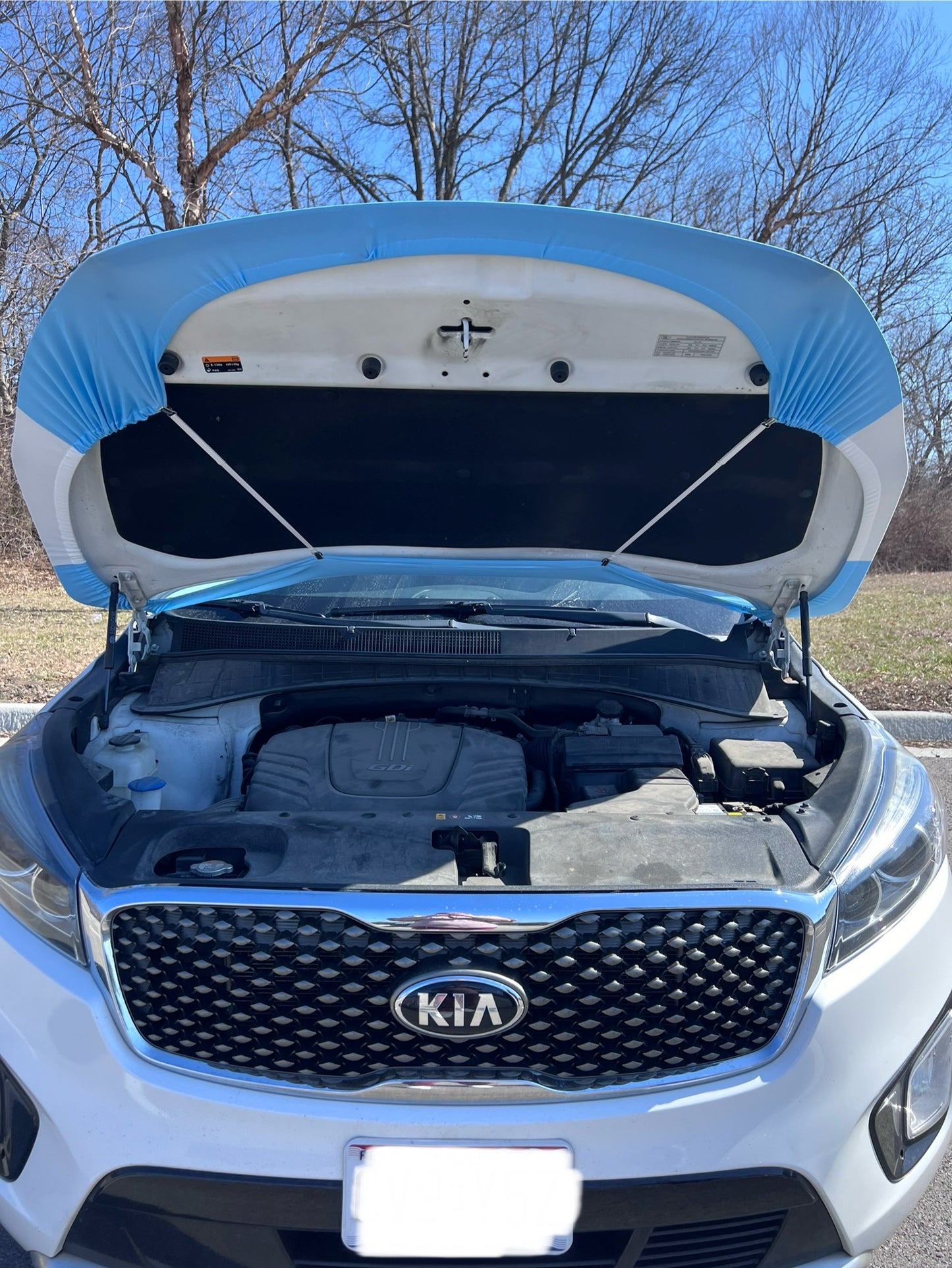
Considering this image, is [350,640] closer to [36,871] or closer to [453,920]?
[36,871]

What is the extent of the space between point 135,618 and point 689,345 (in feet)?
6.33

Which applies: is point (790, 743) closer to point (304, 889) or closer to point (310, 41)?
point (304, 889)

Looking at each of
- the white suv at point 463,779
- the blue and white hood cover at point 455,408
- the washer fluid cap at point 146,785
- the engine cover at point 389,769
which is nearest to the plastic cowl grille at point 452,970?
the white suv at point 463,779

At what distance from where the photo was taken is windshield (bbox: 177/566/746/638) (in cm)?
319

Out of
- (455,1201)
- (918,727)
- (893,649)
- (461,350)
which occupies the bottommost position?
(918,727)

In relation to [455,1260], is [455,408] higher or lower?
higher

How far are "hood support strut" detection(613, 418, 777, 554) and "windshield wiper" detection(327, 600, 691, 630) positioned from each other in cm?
29

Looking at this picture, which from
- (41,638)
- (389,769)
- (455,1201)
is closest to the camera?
(455,1201)

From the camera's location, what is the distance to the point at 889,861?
192cm

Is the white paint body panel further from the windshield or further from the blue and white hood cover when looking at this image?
the windshield

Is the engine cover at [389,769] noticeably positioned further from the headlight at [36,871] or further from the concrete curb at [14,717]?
the concrete curb at [14,717]

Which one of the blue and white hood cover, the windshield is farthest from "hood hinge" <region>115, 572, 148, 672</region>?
the windshield

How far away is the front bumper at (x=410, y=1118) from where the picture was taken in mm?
1586

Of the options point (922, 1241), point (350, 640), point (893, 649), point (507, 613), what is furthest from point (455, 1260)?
point (893, 649)
